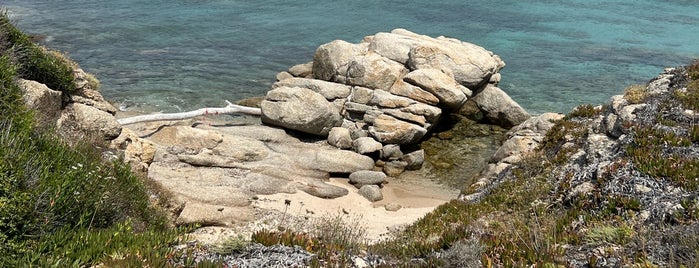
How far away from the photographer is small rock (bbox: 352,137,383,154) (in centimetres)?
2792

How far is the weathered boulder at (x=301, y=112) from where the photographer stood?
94.3 feet

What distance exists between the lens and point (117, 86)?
3728 centimetres

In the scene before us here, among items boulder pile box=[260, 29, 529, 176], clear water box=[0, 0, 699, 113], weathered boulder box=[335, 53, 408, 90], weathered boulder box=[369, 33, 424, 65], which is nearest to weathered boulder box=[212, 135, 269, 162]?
boulder pile box=[260, 29, 529, 176]

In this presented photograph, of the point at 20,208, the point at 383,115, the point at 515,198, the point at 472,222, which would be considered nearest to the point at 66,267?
the point at 20,208

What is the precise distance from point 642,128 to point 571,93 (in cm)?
2907

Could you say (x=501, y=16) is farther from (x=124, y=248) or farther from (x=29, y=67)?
(x=124, y=248)

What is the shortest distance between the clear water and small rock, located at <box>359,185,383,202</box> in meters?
16.0

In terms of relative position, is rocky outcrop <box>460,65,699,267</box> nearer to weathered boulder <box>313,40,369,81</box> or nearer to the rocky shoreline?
the rocky shoreline

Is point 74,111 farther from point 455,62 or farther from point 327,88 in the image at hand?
point 455,62

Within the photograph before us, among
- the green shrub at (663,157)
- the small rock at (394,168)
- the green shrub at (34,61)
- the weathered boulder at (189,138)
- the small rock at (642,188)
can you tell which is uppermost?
the green shrub at (34,61)

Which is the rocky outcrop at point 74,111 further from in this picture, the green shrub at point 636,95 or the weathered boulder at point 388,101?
the green shrub at point 636,95

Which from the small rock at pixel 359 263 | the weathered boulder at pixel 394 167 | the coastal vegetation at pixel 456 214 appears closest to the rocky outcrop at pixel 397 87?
the weathered boulder at pixel 394 167

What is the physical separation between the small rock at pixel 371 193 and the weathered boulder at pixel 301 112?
20.6 feet

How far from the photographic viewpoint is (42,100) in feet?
51.0
